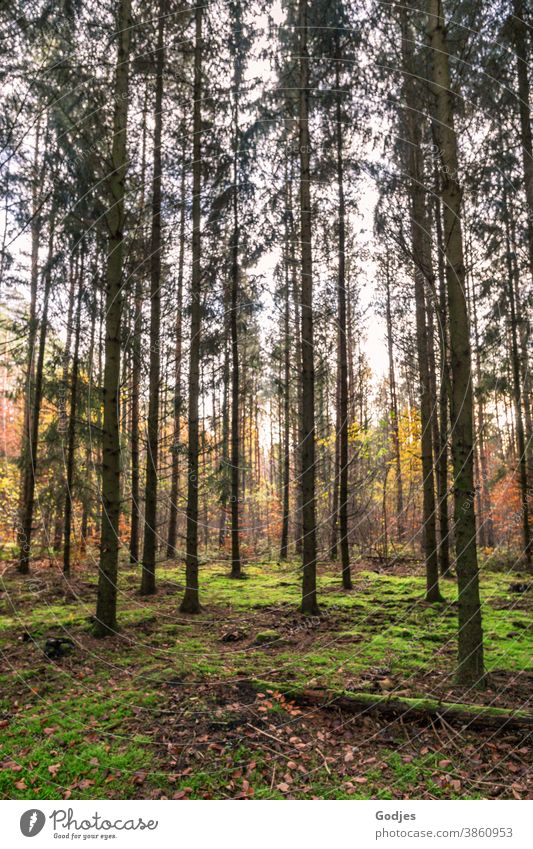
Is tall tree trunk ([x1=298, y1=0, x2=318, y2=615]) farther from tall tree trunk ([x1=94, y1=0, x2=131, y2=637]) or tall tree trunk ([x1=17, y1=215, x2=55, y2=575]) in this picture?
tall tree trunk ([x1=17, y1=215, x2=55, y2=575])

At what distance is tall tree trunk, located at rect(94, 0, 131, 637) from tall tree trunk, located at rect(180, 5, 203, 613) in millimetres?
2303

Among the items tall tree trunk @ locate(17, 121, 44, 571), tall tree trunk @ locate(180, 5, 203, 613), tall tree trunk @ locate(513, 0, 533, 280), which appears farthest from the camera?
tall tree trunk @ locate(17, 121, 44, 571)

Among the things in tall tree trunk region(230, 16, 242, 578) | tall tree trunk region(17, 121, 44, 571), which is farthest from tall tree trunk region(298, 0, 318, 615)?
tall tree trunk region(17, 121, 44, 571)

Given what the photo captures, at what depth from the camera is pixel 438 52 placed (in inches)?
222

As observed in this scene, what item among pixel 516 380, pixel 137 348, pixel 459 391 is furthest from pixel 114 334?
pixel 516 380

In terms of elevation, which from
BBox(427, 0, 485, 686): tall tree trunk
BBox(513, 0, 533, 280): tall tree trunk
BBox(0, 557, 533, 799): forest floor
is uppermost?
BBox(513, 0, 533, 280): tall tree trunk

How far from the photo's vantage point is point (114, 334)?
796cm

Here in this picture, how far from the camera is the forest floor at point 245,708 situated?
3.89 metres

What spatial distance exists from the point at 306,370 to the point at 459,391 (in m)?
4.71

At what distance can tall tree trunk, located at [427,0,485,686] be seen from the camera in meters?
5.36

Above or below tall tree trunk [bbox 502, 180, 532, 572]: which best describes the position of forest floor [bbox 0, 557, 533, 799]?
below

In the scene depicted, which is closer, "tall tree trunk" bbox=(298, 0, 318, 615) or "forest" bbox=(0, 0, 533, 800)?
"forest" bbox=(0, 0, 533, 800)
